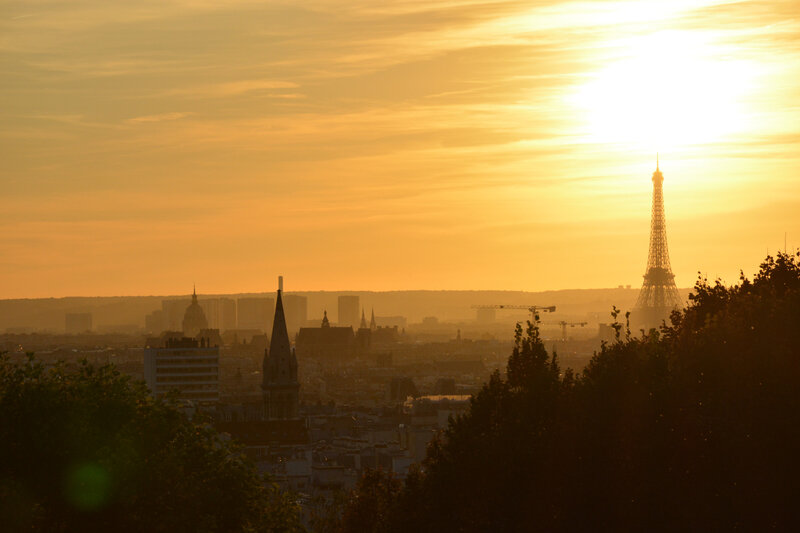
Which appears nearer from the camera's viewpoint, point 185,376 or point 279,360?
point 279,360

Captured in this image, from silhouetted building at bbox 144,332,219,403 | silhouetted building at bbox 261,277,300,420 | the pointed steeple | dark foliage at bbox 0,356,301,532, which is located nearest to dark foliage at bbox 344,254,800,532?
dark foliage at bbox 0,356,301,532

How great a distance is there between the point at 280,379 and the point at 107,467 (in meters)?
121

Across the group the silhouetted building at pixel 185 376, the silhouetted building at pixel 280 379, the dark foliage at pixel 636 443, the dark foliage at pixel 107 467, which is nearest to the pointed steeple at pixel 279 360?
the silhouetted building at pixel 280 379

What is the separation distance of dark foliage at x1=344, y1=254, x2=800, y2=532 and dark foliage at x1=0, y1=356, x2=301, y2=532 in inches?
161

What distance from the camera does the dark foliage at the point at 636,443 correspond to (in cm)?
2934

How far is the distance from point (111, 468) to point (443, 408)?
137 metres

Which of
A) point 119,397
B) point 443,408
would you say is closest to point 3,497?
point 119,397

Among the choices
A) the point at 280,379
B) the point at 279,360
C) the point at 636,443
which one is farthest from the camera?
the point at 280,379

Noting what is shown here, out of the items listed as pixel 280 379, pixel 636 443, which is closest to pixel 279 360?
pixel 280 379

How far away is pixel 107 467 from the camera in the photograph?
109 ft

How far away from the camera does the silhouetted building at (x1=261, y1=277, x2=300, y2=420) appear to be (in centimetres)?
15262

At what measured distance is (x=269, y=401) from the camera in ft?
509

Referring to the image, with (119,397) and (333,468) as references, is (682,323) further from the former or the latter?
(333,468)

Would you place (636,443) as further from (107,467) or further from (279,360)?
(279,360)
